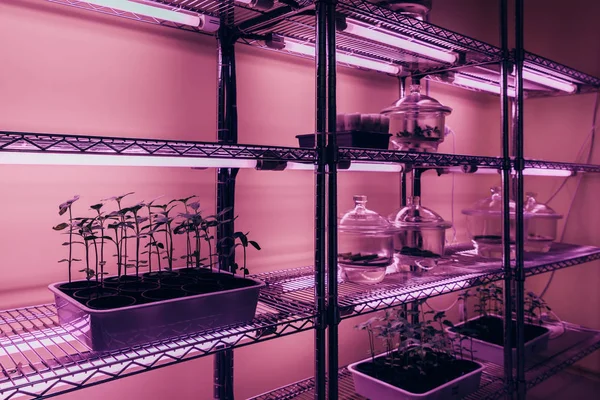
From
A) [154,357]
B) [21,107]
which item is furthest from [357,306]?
[21,107]

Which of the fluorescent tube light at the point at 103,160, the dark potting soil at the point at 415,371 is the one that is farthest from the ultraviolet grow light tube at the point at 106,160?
the dark potting soil at the point at 415,371

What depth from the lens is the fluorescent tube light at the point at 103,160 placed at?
100 cm

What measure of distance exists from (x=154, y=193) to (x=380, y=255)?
0.76 metres

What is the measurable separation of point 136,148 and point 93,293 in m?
0.34

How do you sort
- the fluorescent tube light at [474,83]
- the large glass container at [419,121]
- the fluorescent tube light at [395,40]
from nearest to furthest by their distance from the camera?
the fluorescent tube light at [395,40], the large glass container at [419,121], the fluorescent tube light at [474,83]

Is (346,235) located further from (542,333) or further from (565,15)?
(565,15)

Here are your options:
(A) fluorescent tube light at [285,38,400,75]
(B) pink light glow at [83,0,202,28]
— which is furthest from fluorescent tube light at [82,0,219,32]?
(A) fluorescent tube light at [285,38,400,75]

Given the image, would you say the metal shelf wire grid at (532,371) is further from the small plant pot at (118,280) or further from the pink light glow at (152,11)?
the pink light glow at (152,11)

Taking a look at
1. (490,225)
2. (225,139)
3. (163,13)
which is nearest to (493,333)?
(490,225)

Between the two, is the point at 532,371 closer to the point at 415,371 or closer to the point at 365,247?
the point at 415,371

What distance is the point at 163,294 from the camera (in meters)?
1.14

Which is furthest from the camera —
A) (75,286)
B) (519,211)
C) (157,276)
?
(519,211)

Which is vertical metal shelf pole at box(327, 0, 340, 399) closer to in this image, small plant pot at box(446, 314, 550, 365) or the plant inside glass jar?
the plant inside glass jar

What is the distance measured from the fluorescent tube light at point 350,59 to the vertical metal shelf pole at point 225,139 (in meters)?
0.20
